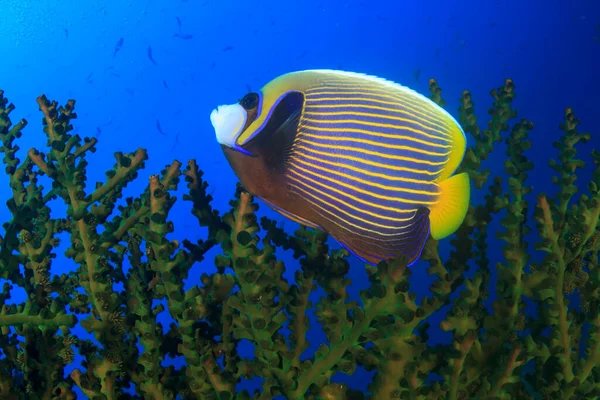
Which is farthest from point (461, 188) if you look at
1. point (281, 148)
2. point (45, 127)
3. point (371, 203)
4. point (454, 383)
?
point (45, 127)

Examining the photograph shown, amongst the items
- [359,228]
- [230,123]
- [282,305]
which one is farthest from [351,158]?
[282,305]

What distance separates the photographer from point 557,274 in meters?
1.37

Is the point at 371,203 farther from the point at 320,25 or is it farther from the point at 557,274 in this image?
the point at 320,25

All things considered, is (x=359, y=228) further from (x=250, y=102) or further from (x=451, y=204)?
(x=250, y=102)

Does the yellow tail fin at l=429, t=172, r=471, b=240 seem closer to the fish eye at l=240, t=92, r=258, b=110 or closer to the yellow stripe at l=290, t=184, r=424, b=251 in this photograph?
the yellow stripe at l=290, t=184, r=424, b=251

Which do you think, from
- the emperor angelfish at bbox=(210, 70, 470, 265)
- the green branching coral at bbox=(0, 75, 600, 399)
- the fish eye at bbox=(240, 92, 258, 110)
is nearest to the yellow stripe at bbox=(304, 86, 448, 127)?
the emperor angelfish at bbox=(210, 70, 470, 265)

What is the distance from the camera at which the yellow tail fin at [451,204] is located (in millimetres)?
899

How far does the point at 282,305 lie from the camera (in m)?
1.41

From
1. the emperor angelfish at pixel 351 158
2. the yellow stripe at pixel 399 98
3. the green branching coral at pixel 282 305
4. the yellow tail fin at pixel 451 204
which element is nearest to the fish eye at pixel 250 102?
the emperor angelfish at pixel 351 158

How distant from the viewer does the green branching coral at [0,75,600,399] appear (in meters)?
1.12

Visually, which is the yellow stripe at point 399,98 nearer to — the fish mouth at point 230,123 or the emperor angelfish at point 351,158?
the emperor angelfish at point 351,158

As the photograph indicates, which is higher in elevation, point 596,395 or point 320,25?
point 320,25

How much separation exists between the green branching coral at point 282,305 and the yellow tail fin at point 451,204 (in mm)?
137

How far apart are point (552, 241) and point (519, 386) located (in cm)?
50
